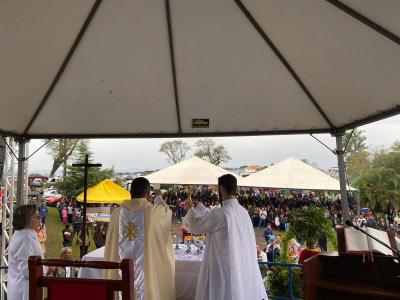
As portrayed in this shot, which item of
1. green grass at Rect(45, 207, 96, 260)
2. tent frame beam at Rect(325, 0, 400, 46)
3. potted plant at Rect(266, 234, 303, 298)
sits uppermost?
tent frame beam at Rect(325, 0, 400, 46)

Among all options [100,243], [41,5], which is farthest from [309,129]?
[100,243]

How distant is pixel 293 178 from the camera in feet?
38.0

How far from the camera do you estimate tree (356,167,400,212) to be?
2652cm

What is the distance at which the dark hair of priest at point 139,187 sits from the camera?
370 cm

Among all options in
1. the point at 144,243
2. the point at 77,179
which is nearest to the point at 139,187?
the point at 144,243

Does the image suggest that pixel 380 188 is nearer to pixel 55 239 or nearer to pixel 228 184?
pixel 55 239

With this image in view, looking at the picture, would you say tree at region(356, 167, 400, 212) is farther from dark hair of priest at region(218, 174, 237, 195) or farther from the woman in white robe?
the woman in white robe

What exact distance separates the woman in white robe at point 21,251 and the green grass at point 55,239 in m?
10.3

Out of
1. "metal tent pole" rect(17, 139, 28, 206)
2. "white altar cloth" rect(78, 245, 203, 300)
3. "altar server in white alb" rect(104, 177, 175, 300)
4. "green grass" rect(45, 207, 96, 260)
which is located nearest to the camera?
"altar server in white alb" rect(104, 177, 175, 300)

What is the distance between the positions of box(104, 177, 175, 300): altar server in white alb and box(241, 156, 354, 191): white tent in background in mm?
8192

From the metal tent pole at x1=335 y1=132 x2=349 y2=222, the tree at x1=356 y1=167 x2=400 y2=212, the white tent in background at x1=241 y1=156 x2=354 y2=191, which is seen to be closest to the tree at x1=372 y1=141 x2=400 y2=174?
the tree at x1=356 y1=167 x2=400 y2=212

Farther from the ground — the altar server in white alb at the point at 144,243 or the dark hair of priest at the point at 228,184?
the dark hair of priest at the point at 228,184

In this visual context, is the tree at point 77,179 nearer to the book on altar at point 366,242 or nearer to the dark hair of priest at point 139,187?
the dark hair of priest at point 139,187

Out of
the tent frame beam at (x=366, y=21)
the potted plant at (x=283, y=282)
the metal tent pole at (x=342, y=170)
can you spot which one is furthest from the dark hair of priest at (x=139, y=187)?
the metal tent pole at (x=342, y=170)
